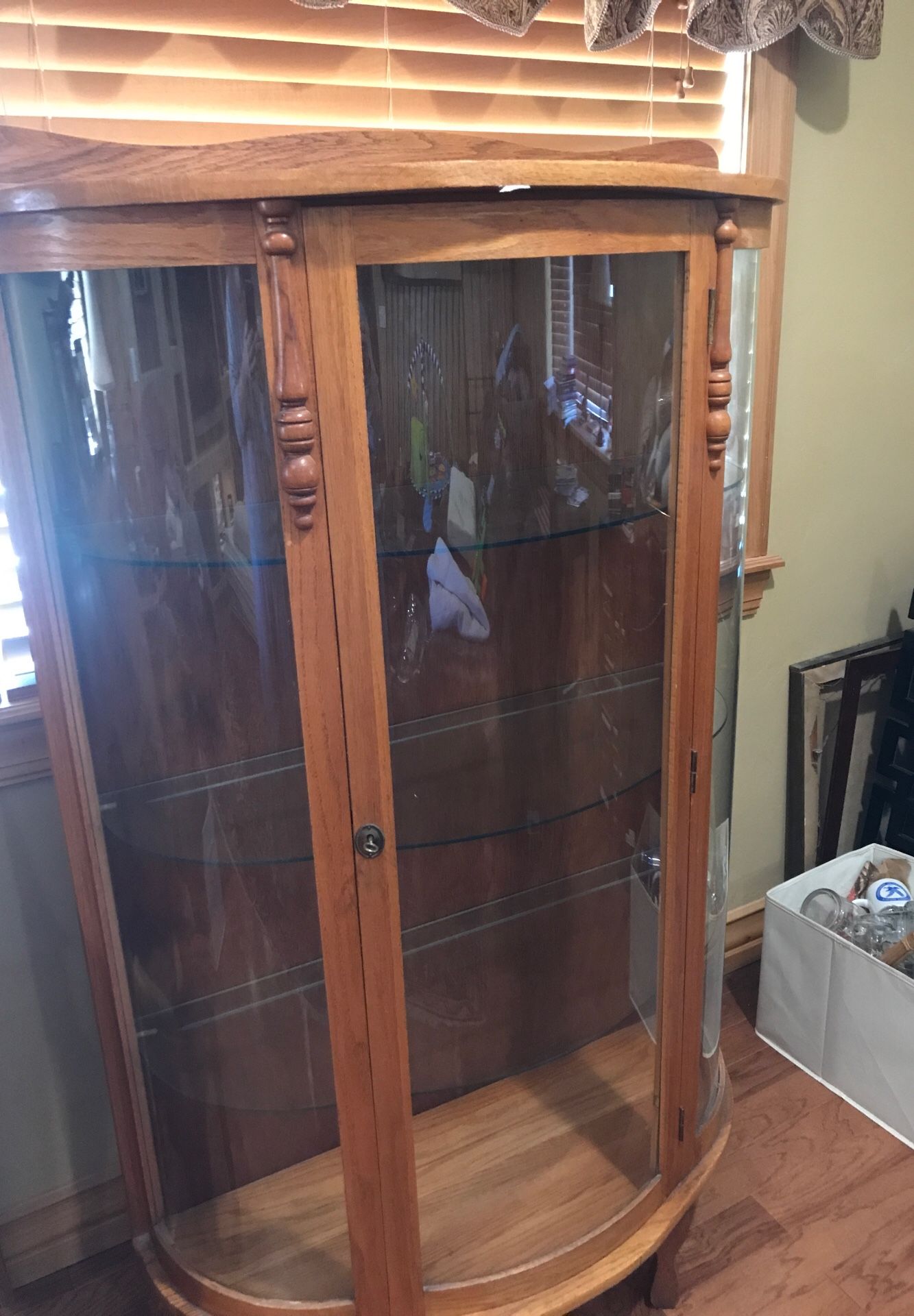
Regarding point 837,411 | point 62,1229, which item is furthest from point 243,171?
point 62,1229

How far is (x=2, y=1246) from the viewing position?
132cm

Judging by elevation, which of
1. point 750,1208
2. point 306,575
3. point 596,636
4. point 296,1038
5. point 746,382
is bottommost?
point 750,1208

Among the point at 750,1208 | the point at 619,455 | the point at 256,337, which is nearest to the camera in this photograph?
the point at 256,337

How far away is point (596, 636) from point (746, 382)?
31cm

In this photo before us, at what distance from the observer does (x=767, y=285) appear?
1492 millimetres

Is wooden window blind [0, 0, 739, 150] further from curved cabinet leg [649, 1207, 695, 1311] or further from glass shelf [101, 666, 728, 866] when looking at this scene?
curved cabinet leg [649, 1207, 695, 1311]

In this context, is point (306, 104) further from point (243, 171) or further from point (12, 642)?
point (12, 642)

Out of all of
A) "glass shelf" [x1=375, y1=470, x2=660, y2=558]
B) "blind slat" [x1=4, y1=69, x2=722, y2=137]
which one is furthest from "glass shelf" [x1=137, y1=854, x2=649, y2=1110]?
"blind slat" [x1=4, y1=69, x2=722, y2=137]

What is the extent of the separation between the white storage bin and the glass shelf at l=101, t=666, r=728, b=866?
0.65 meters

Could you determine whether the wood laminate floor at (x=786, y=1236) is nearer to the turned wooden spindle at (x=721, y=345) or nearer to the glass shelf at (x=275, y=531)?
the glass shelf at (x=275, y=531)

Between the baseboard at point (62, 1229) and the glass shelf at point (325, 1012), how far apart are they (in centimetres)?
39

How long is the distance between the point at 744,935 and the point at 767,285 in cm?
117

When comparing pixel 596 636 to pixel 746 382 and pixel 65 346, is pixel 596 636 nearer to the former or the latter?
pixel 746 382

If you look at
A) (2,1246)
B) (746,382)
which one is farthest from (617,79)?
(2,1246)
